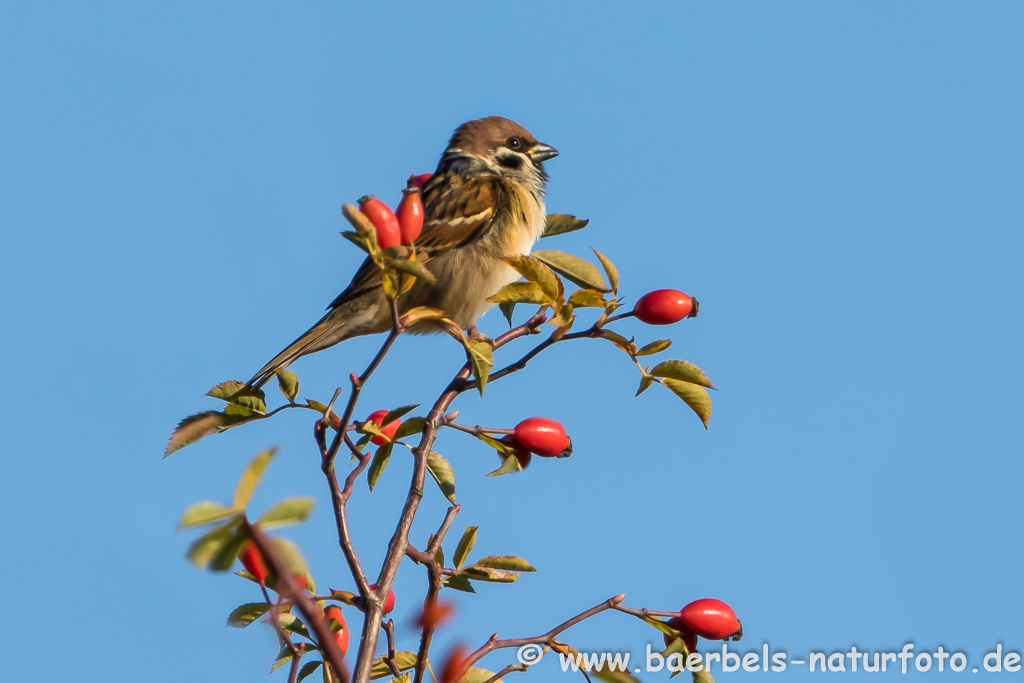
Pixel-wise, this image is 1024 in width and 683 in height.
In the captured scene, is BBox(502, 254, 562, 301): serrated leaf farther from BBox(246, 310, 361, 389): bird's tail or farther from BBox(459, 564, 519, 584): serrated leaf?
BBox(246, 310, 361, 389): bird's tail

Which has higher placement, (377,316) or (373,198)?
(377,316)

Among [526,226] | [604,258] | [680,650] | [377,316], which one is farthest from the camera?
[526,226]

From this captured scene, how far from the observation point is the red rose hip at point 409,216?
7.55 ft

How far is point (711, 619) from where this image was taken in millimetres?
2455

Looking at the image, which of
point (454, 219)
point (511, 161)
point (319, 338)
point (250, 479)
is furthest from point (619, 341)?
point (511, 161)

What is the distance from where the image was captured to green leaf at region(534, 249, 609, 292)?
2637 millimetres

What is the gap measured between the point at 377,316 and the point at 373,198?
2.59 meters

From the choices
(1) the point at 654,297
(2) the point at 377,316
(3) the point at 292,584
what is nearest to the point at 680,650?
(1) the point at 654,297

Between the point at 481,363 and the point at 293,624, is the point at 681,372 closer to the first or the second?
the point at 481,363

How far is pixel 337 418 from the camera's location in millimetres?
2537

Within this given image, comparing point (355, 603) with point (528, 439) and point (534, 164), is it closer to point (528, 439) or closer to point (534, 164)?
point (528, 439)

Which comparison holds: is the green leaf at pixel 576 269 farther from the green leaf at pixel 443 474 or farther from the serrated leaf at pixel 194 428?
the serrated leaf at pixel 194 428

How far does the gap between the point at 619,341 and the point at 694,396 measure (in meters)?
0.27

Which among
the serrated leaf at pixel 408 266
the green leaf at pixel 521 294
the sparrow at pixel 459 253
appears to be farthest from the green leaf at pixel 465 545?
the sparrow at pixel 459 253
